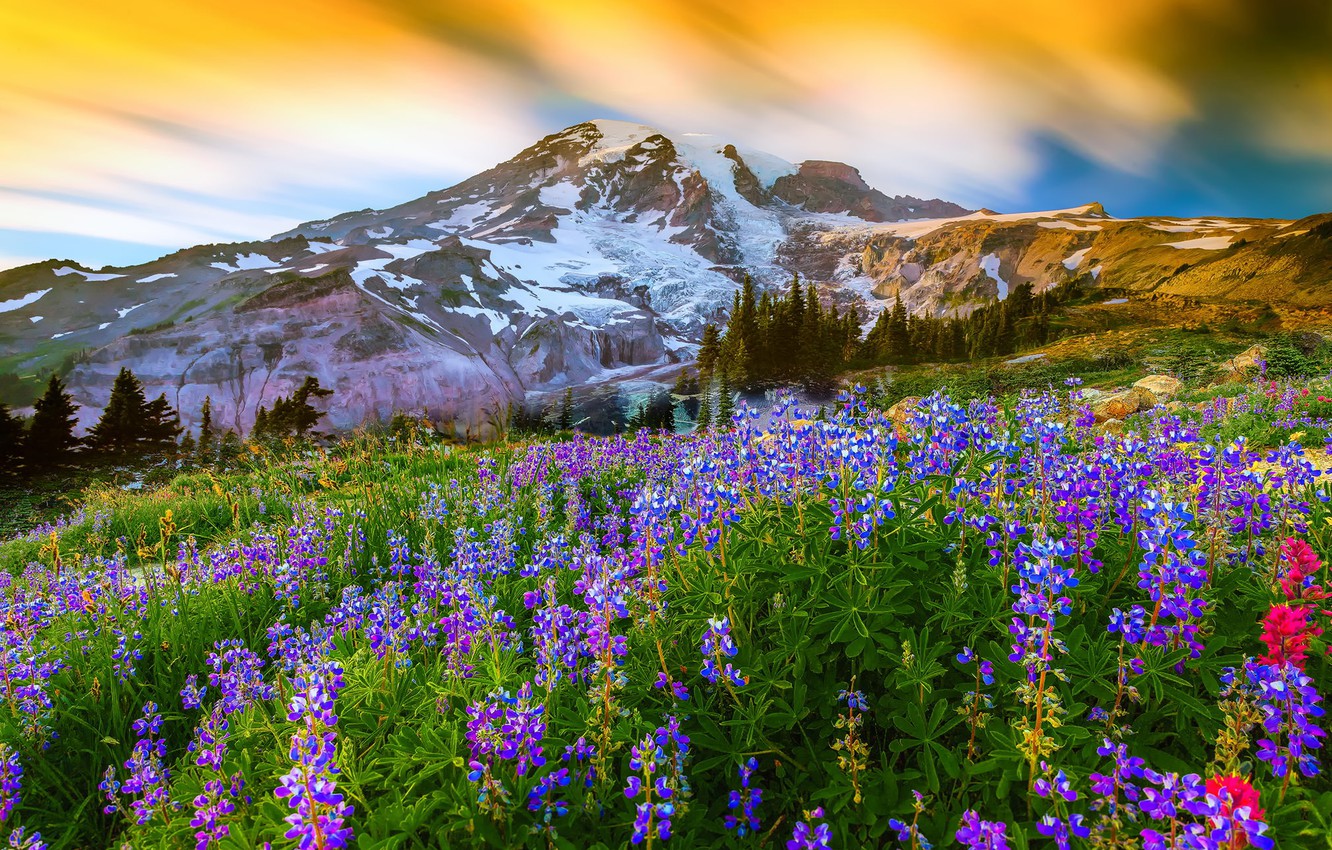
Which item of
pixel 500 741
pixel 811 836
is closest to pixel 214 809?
pixel 500 741

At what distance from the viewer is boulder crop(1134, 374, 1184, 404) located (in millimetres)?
11273

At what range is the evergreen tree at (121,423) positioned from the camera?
519 inches

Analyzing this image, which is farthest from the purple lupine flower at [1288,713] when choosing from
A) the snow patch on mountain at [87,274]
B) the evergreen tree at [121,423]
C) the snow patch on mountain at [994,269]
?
the snow patch on mountain at [87,274]

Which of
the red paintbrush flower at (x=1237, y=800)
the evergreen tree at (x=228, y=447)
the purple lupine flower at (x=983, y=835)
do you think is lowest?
the evergreen tree at (x=228, y=447)

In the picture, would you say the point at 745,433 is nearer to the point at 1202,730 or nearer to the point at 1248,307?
the point at 1202,730

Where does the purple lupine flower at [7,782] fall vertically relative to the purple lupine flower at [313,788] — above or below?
below

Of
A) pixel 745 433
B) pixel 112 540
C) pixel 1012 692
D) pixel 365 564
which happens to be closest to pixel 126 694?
pixel 365 564

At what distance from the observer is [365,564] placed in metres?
5.20

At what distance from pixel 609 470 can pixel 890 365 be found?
8743 mm

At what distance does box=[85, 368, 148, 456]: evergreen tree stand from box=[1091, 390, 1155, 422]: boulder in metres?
20.7

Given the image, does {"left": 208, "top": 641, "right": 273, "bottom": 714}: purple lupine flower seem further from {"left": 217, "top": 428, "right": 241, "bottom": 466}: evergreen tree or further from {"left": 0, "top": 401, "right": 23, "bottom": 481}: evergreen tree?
{"left": 0, "top": 401, "right": 23, "bottom": 481}: evergreen tree

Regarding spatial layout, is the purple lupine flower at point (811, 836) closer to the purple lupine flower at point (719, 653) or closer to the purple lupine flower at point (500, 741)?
the purple lupine flower at point (719, 653)

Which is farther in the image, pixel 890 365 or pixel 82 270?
pixel 82 270

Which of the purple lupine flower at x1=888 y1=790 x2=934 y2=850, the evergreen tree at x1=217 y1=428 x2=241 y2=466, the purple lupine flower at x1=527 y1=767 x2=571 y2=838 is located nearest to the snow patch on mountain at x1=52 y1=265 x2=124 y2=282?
the evergreen tree at x1=217 y1=428 x2=241 y2=466
